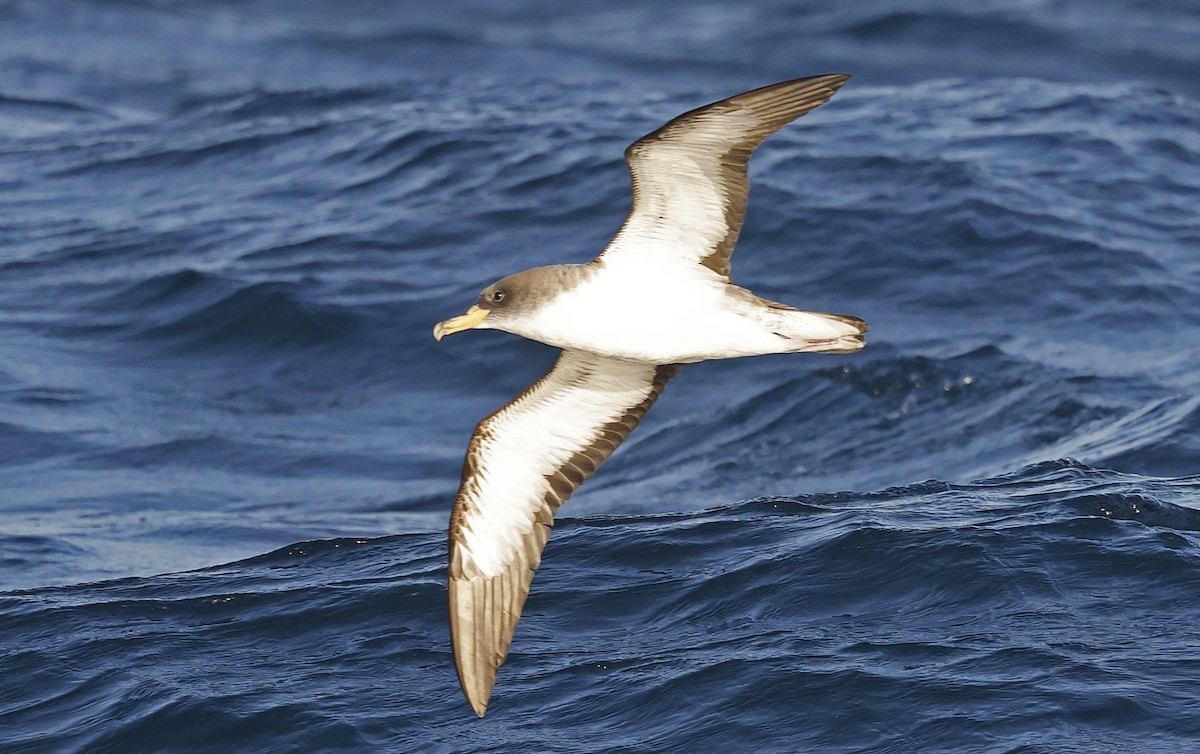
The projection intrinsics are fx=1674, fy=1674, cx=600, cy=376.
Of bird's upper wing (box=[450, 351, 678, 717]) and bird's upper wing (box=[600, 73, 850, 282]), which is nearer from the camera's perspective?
bird's upper wing (box=[600, 73, 850, 282])

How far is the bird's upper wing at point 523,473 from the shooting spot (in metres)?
8.43

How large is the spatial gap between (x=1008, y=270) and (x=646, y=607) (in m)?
6.76

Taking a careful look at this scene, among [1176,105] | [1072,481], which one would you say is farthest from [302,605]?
[1176,105]

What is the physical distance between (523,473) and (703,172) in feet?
6.45

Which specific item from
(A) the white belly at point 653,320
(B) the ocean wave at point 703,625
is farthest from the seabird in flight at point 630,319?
(B) the ocean wave at point 703,625

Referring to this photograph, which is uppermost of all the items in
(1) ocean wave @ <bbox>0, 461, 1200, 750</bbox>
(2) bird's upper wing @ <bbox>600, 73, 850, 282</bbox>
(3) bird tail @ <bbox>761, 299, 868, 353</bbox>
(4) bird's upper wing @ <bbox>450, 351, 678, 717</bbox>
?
(2) bird's upper wing @ <bbox>600, 73, 850, 282</bbox>

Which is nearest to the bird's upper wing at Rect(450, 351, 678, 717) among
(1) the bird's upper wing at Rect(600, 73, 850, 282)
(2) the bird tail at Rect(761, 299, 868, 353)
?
(1) the bird's upper wing at Rect(600, 73, 850, 282)

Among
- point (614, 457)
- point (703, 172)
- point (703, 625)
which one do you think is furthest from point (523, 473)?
point (614, 457)

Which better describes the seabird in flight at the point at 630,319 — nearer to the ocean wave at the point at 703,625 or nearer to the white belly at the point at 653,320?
the white belly at the point at 653,320

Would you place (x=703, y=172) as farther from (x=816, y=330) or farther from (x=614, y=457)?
(x=614, y=457)

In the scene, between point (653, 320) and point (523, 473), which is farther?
point (523, 473)

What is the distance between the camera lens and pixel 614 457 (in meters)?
13.3

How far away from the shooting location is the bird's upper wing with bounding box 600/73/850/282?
7430mm

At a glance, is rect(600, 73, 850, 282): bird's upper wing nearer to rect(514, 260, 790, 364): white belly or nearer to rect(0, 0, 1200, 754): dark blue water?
rect(514, 260, 790, 364): white belly
